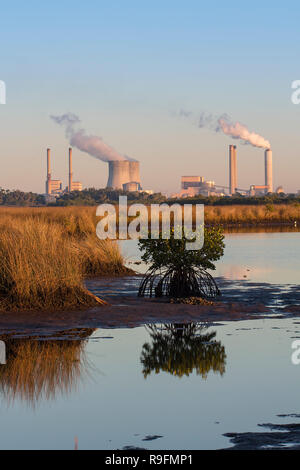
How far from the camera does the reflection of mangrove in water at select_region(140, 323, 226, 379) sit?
37.9ft

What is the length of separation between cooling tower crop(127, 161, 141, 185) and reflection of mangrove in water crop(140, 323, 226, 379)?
16859 centimetres

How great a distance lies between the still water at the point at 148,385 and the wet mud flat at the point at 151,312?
26.6 inches

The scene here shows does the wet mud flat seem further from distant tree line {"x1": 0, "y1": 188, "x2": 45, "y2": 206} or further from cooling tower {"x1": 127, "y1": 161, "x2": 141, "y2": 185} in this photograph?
cooling tower {"x1": 127, "y1": 161, "x2": 141, "y2": 185}

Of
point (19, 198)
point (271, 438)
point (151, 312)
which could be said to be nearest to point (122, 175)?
point (19, 198)

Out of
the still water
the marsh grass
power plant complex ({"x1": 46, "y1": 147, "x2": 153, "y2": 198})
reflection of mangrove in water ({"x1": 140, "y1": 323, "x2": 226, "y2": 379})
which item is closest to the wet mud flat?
the marsh grass

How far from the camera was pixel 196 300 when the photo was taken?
17.8 metres

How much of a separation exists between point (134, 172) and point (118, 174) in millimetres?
7008

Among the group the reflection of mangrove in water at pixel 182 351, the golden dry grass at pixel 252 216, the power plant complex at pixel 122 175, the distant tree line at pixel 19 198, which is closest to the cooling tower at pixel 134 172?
the power plant complex at pixel 122 175

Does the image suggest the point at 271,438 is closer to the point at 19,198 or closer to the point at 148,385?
the point at 148,385

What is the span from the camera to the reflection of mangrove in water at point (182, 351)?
11.6 metres

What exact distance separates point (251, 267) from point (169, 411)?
19566mm

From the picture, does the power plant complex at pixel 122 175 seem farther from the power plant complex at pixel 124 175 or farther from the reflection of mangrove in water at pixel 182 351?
the reflection of mangrove in water at pixel 182 351
